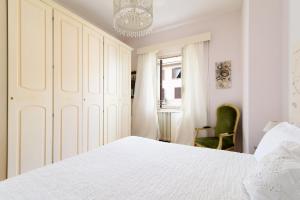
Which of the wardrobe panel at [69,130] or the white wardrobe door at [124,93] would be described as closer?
the wardrobe panel at [69,130]

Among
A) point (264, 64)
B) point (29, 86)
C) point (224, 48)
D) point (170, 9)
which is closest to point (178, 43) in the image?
point (170, 9)

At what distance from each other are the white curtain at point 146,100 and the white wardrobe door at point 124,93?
0.42 meters

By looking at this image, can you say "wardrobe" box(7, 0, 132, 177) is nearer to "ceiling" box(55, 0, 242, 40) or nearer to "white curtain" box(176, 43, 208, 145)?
"ceiling" box(55, 0, 242, 40)

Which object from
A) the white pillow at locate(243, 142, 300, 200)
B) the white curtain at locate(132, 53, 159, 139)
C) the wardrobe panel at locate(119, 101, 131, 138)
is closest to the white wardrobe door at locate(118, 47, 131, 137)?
the wardrobe panel at locate(119, 101, 131, 138)

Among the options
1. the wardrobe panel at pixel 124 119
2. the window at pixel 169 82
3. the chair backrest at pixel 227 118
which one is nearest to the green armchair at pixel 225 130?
the chair backrest at pixel 227 118

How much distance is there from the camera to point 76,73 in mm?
2398

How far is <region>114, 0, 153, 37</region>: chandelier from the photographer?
5.73 feet

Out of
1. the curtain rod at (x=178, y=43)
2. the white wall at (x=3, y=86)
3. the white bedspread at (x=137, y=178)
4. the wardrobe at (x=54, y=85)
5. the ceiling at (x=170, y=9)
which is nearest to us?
the white bedspread at (x=137, y=178)

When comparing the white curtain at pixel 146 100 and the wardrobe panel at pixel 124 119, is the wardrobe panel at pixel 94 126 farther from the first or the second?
the white curtain at pixel 146 100

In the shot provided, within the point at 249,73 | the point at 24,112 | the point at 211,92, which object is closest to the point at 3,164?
the point at 24,112

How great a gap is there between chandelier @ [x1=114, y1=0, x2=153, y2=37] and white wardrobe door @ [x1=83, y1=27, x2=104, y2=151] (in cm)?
80

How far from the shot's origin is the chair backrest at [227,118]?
279 centimetres

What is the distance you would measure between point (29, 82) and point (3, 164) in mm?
875

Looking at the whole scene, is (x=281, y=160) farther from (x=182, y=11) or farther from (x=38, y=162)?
(x=182, y=11)
